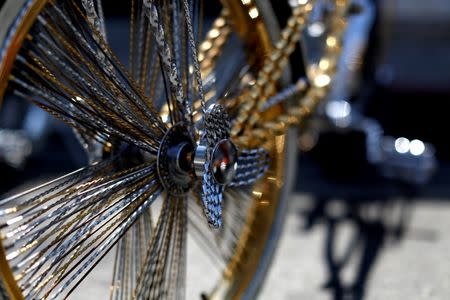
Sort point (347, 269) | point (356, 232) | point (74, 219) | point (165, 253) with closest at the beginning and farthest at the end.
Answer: point (74, 219)
point (165, 253)
point (347, 269)
point (356, 232)

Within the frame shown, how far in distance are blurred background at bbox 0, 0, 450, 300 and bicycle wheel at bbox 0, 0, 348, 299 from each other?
1.03ft

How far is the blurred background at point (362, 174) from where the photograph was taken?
7.19ft

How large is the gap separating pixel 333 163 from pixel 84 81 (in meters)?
2.52

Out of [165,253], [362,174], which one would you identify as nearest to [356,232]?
[362,174]

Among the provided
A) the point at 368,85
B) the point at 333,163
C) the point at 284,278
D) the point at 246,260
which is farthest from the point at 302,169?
the point at 246,260

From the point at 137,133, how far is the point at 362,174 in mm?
2659

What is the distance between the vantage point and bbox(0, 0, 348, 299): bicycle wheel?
1149mm

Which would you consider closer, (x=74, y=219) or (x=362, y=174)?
(x=74, y=219)

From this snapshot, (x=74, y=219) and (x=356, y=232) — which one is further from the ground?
(x=74, y=219)

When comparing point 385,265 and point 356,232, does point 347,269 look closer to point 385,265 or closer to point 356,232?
point 385,265

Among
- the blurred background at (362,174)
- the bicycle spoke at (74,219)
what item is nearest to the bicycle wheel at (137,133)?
Result: the bicycle spoke at (74,219)

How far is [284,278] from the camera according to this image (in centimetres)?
217

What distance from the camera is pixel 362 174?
12.2 ft

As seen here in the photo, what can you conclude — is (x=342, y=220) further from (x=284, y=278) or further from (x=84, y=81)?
(x=84, y=81)
